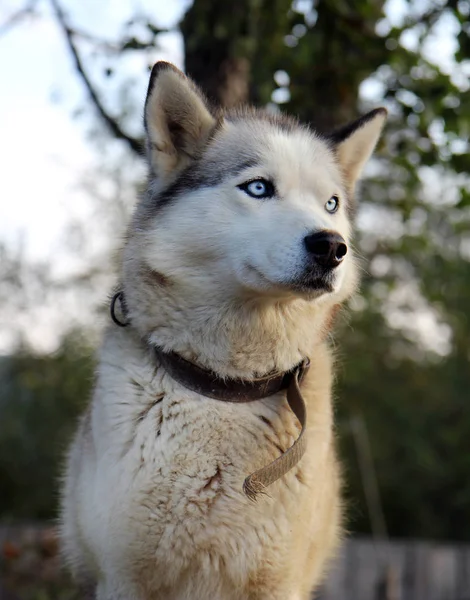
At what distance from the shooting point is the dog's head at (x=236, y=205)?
2744mm

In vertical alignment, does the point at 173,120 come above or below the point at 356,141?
below

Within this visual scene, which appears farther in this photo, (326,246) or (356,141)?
(356,141)

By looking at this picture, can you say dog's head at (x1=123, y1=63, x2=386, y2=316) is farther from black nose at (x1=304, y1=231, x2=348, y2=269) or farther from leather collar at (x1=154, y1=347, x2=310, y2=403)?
leather collar at (x1=154, y1=347, x2=310, y2=403)

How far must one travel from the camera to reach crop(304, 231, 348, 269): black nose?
267 cm

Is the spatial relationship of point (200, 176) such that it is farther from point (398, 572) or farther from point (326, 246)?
point (398, 572)

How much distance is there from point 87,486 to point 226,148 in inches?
55.5

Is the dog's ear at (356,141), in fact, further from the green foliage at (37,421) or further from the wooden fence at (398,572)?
the green foliage at (37,421)

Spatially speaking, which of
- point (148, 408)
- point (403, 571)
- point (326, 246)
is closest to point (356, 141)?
point (326, 246)

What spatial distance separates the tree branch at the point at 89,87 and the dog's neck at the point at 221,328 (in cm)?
261

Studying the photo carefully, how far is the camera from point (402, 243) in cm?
819

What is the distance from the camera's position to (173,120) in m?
3.10

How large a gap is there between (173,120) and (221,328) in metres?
0.85

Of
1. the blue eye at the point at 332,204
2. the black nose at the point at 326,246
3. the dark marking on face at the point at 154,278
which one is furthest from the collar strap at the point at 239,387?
the blue eye at the point at 332,204

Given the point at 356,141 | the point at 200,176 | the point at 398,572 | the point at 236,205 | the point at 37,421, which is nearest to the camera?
the point at 236,205
